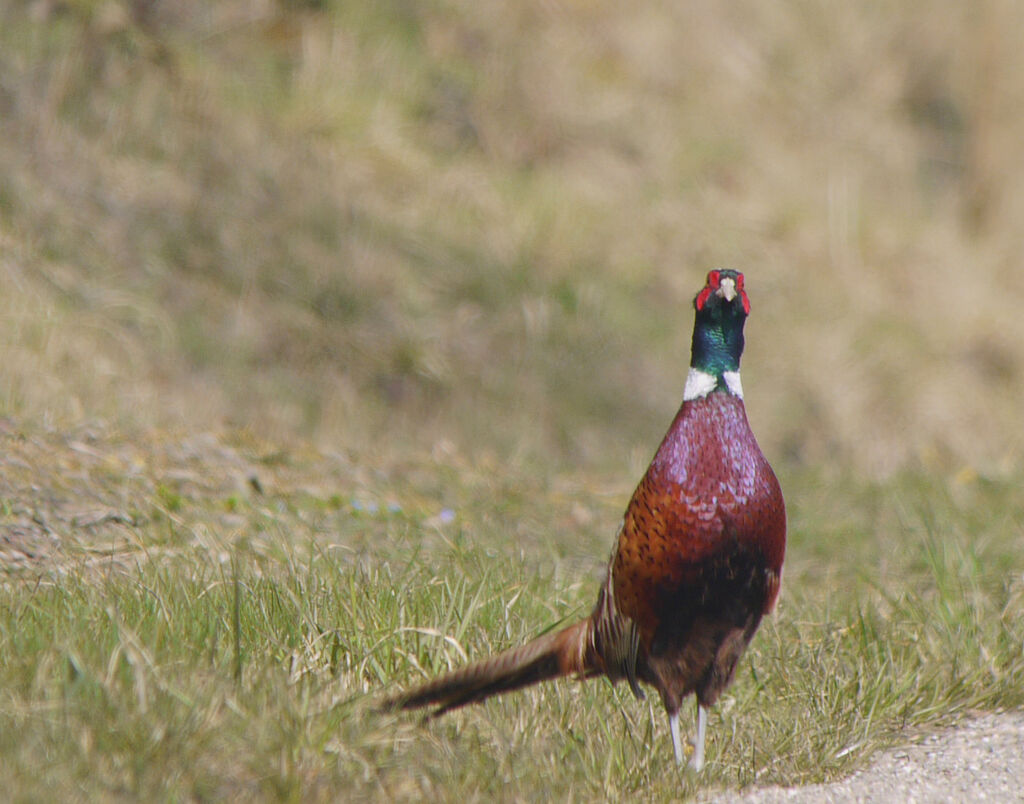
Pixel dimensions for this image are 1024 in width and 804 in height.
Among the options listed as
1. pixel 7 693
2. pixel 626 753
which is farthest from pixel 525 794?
pixel 7 693

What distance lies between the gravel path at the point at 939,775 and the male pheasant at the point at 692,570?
0.30m

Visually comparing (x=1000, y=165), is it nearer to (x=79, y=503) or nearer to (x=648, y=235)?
(x=648, y=235)

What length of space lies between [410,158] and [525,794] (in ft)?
21.2

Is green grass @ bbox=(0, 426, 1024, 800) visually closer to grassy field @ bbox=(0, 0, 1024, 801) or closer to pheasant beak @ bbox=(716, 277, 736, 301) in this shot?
grassy field @ bbox=(0, 0, 1024, 801)

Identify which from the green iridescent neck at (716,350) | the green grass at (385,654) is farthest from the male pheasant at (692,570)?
the green grass at (385,654)

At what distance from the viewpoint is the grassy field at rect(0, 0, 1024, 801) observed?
10.2ft

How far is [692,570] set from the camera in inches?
122

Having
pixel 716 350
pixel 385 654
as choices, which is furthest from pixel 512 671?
pixel 716 350

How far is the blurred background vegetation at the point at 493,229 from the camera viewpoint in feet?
23.1

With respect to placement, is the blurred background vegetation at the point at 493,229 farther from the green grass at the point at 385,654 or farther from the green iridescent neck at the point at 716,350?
the green iridescent neck at the point at 716,350

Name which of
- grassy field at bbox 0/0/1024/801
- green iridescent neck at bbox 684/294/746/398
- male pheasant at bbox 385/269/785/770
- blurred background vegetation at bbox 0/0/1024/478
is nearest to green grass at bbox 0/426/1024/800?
grassy field at bbox 0/0/1024/801

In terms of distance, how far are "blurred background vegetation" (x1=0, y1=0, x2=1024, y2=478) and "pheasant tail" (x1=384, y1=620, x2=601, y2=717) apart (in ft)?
8.69

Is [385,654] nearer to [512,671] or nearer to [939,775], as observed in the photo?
[512,671]

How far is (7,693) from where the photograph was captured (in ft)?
8.91
